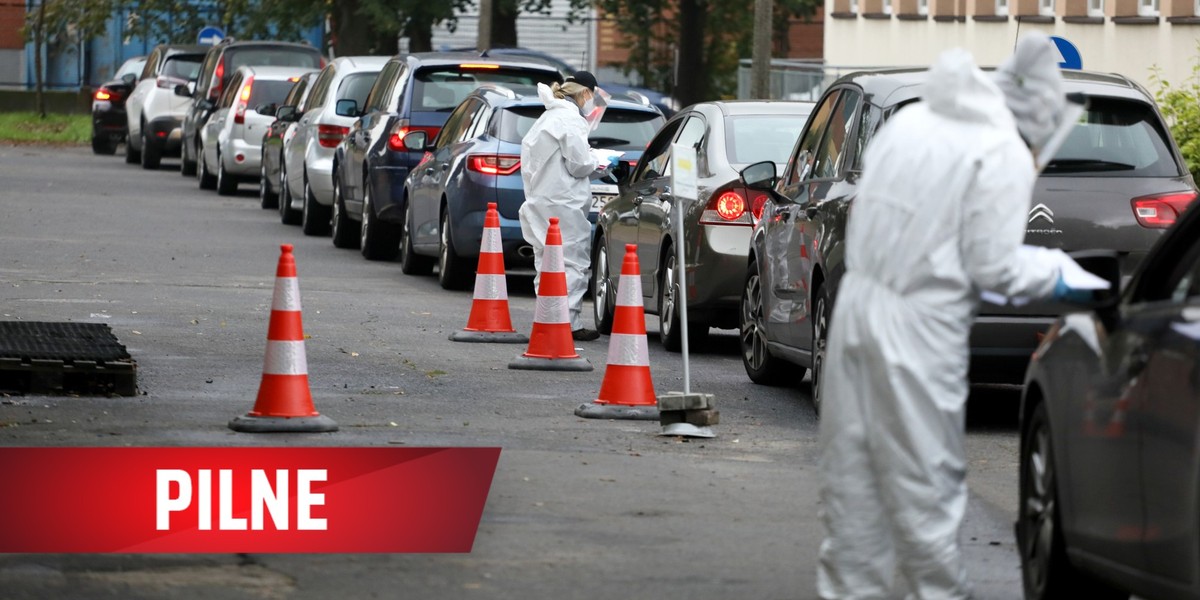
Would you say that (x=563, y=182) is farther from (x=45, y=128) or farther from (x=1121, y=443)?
(x=45, y=128)

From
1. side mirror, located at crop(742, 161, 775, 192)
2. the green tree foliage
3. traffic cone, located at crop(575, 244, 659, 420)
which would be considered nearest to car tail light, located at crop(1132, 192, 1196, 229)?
side mirror, located at crop(742, 161, 775, 192)

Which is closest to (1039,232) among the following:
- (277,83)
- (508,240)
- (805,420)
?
(805,420)

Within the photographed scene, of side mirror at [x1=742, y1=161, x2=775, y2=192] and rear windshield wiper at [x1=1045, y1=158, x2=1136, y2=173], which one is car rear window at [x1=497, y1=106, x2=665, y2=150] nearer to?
side mirror at [x1=742, y1=161, x2=775, y2=192]

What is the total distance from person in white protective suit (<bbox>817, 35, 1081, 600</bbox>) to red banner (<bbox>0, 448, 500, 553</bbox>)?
193cm

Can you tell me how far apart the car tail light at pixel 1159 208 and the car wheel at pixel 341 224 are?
13.0 m

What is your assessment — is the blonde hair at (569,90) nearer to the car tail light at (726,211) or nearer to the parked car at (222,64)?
the car tail light at (726,211)

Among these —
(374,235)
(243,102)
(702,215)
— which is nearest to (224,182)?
(243,102)

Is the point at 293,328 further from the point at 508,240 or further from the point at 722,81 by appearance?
the point at 722,81

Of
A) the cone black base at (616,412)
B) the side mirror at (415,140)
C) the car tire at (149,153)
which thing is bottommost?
the car tire at (149,153)

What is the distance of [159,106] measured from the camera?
3947 centimetres

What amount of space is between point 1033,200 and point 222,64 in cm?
2549

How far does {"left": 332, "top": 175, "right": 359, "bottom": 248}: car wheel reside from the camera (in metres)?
22.8

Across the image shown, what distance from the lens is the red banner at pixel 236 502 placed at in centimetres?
732

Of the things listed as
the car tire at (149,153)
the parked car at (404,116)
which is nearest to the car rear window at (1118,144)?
the parked car at (404,116)
